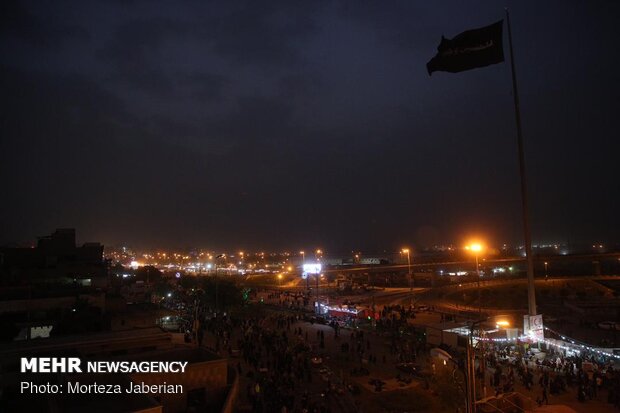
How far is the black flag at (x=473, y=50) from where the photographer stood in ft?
78.1

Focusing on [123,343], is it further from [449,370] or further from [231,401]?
[449,370]

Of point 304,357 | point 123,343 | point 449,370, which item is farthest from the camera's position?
point 304,357

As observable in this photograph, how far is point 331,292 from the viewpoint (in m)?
86.4

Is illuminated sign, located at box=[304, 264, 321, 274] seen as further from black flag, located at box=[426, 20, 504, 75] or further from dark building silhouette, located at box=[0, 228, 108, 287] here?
black flag, located at box=[426, 20, 504, 75]

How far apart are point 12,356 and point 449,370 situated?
18994 millimetres

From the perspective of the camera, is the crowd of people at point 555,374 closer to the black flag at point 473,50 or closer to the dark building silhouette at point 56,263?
the black flag at point 473,50

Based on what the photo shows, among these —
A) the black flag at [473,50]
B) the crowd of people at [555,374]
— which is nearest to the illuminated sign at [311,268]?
the crowd of people at [555,374]

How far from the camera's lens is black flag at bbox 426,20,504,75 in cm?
2381

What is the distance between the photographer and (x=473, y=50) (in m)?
24.0

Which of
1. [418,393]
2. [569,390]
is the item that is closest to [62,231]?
[418,393]

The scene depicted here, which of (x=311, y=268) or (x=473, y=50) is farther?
(x=311, y=268)

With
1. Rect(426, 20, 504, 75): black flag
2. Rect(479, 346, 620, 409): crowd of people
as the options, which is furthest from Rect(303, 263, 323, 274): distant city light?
Rect(426, 20, 504, 75): black flag

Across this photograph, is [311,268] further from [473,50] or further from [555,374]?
[473,50]

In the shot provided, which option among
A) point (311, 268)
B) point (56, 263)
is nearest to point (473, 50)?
point (56, 263)
